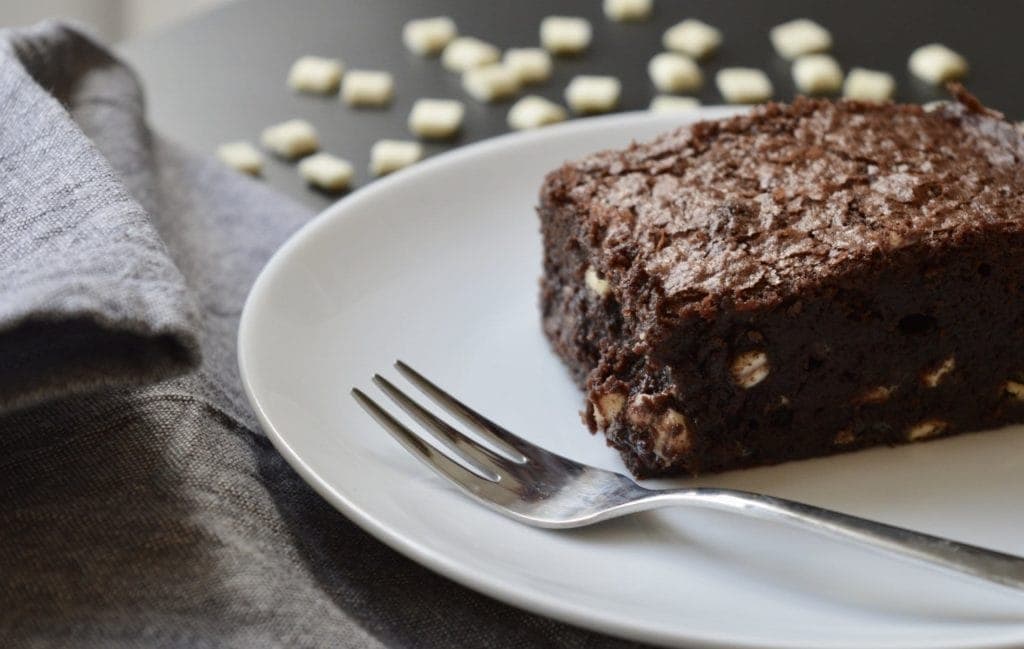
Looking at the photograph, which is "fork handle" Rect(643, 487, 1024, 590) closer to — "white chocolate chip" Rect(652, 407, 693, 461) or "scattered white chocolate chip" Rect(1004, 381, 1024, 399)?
"white chocolate chip" Rect(652, 407, 693, 461)

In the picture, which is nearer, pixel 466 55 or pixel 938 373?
pixel 938 373

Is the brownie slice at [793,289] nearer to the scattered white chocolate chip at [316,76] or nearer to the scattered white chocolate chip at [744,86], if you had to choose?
the scattered white chocolate chip at [744,86]

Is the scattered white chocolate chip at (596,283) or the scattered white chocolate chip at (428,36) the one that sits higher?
the scattered white chocolate chip at (596,283)

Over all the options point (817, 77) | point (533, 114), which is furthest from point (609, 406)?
point (817, 77)

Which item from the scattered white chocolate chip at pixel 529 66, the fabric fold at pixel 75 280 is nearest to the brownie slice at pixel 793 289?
the fabric fold at pixel 75 280

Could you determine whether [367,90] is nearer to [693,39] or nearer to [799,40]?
[693,39]

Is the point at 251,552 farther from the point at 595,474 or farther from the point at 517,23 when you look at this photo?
the point at 517,23
